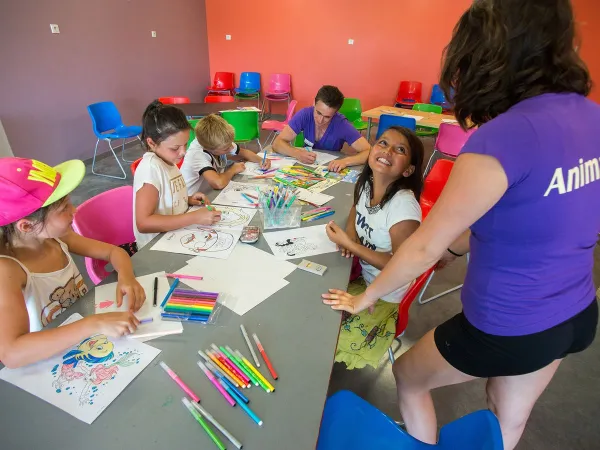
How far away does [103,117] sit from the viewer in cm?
408

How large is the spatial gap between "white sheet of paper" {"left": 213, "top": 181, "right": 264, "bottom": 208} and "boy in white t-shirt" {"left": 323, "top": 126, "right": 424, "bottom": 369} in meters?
0.56

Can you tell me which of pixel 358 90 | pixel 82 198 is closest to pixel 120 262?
pixel 82 198

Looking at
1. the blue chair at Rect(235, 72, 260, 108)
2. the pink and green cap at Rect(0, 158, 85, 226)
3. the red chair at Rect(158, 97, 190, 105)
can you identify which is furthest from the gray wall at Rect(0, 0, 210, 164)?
the pink and green cap at Rect(0, 158, 85, 226)

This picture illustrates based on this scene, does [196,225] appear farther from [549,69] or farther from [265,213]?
[549,69]

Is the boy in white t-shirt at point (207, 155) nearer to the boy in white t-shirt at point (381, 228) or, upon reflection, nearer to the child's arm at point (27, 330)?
the boy in white t-shirt at point (381, 228)

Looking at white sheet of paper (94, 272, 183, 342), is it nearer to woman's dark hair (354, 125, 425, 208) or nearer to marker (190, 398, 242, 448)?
marker (190, 398, 242, 448)

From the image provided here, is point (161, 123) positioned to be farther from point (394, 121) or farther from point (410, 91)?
point (410, 91)

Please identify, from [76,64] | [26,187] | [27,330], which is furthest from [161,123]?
[76,64]

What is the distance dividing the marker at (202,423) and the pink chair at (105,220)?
0.92 metres

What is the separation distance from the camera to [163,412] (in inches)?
26.4

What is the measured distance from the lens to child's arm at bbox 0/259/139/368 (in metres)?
0.73

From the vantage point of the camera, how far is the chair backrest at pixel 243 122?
3608 mm

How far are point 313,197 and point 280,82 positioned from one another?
5.50m

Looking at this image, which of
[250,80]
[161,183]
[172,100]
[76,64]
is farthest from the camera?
[250,80]
